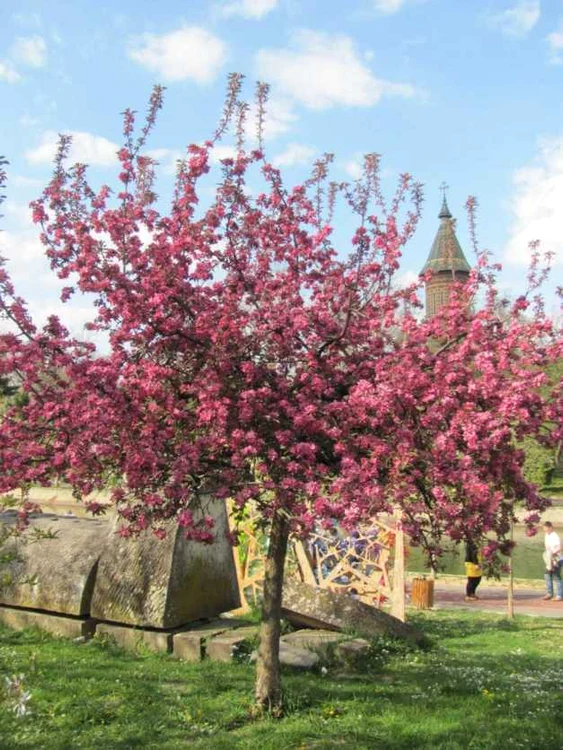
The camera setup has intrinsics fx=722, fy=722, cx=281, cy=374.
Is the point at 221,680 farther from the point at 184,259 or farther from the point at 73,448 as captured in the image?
the point at 184,259

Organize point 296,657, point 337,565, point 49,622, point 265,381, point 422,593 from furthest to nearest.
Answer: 1. point 422,593
2. point 337,565
3. point 49,622
4. point 296,657
5. point 265,381

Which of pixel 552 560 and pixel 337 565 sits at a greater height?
pixel 337 565

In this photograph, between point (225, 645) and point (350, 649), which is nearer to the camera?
point (225, 645)

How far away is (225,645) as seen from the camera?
766cm

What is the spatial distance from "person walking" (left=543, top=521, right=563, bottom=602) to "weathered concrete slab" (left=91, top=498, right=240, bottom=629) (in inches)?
400

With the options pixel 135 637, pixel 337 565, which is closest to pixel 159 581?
pixel 135 637

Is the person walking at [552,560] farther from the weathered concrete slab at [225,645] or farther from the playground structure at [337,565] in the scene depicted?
the weathered concrete slab at [225,645]

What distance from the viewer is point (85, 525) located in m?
9.35

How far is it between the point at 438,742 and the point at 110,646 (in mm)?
3945

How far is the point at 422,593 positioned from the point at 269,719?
914 centimetres

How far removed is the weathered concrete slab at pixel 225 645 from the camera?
763 cm

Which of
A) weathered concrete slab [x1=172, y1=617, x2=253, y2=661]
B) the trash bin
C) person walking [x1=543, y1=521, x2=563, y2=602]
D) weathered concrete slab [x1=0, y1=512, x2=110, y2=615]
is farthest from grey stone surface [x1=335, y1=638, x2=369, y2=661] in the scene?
person walking [x1=543, y1=521, x2=563, y2=602]

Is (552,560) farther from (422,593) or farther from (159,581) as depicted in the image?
(159,581)

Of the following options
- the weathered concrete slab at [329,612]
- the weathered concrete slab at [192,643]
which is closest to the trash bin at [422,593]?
the weathered concrete slab at [329,612]
